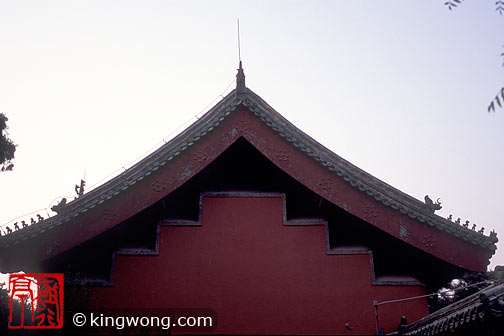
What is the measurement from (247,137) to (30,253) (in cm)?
383

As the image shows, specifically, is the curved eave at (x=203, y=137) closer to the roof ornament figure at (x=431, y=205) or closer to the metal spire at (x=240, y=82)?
the metal spire at (x=240, y=82)

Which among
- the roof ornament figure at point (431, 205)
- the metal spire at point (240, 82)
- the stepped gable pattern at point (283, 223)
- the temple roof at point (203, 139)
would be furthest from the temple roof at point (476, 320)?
the metal spire at point (240, 82)

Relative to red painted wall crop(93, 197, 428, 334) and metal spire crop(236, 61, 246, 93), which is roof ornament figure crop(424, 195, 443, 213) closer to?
red painted wall crop(93, 197, 428, 334)

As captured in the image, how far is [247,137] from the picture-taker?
23.3 ft

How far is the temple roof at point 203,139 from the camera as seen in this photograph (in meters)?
6.36

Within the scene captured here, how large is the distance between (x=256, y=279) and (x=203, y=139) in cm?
248

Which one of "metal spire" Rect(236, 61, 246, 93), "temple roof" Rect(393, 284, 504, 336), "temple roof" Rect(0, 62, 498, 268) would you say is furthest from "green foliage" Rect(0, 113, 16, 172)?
"temple roof" Rect(393, 284, 504, 336)

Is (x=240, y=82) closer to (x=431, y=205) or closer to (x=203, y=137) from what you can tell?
(x=203, y=137)

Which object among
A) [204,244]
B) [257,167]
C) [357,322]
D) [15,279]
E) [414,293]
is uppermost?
[257,167]

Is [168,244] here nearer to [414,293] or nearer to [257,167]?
[257,167]

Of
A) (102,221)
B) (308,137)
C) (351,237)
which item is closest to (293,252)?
(351,237)

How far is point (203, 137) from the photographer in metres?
7.04

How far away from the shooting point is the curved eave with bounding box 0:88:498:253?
6.35 metres

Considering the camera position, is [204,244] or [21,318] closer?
[21,318]
